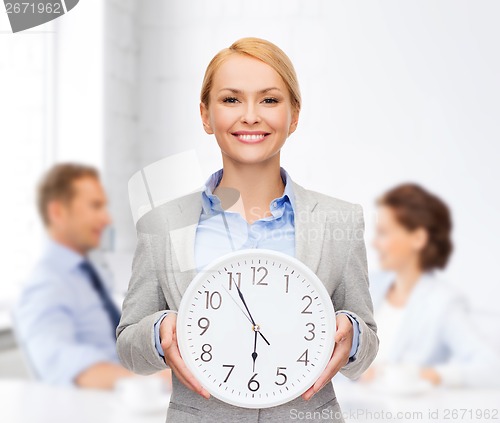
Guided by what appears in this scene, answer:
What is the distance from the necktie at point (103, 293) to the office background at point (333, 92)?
0.08 m

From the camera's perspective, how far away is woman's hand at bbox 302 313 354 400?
87 centimetres

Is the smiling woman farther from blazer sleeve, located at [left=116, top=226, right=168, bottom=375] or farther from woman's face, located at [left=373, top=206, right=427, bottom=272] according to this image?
woman's face, located at [left=373, top=206, right=427, bottom=272]

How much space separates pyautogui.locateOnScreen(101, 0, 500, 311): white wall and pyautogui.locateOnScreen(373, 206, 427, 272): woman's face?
0.24ft

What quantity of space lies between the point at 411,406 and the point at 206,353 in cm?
80

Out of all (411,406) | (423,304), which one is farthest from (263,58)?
(423,304)

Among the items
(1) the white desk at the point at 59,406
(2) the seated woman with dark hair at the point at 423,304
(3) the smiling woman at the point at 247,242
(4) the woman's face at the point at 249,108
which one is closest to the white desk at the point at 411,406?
(2) the seated woman with dark hair at the point at 423,304

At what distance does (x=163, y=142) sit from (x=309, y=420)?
85 centimetres

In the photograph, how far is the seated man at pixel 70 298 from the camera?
66.6 inches

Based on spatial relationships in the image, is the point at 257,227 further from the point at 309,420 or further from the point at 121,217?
the point at 121,217

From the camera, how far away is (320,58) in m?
1.64

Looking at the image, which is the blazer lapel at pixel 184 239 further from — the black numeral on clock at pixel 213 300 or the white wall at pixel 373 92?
the white wall at pixel 373 92

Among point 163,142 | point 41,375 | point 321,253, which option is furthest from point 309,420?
point 41,375

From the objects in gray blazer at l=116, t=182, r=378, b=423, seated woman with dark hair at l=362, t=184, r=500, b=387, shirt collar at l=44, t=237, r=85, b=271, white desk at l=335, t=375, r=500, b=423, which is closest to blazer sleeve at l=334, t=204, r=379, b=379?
gray blazer at l=116, t=182, r=378, b=423

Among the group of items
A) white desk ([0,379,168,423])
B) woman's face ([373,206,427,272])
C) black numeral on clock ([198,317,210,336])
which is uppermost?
black numeral on clock ([198,317,210,336])
